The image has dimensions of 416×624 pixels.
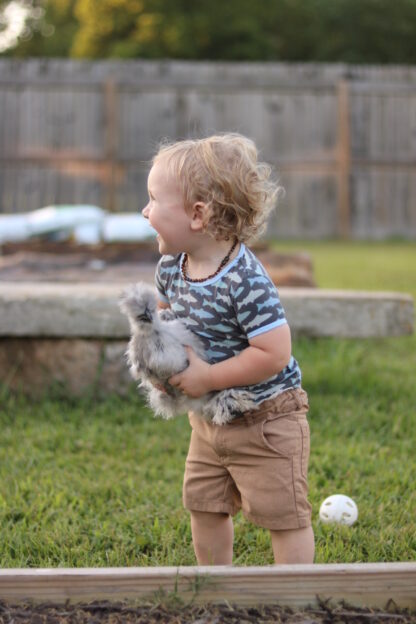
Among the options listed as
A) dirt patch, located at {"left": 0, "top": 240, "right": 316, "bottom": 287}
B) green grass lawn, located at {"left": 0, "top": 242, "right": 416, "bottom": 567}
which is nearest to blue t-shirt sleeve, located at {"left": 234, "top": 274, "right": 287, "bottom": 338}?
Answer: green grass lawn, located at {"left": 0, "top": 242, "right": 416, "bottom": 567}

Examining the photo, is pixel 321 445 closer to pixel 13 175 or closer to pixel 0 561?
pixel 0 561

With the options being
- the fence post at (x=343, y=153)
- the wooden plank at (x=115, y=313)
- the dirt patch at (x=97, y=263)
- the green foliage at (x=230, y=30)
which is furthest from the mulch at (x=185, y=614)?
the green foliage at (x=230, y=30)

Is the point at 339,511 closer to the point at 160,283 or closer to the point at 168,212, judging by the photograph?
the point at 160,283

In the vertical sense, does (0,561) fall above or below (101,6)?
below

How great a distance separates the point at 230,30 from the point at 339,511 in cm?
2122

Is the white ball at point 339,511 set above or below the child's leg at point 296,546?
below

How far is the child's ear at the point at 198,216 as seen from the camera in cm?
202

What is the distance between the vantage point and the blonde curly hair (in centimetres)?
200

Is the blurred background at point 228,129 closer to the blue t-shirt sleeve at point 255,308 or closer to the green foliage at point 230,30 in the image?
the green foliage at point 230,30

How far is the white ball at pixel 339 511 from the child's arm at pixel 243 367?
0.76m

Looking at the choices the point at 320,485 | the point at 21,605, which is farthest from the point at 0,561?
the point at 320,485

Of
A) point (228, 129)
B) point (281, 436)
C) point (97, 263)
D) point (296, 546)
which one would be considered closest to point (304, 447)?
point (281, 436)

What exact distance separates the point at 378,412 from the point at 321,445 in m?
Answer: 0.50

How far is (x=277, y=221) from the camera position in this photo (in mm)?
14289
